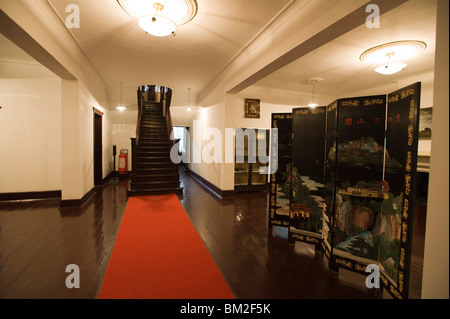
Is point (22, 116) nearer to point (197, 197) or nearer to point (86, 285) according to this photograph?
point (197, 197)

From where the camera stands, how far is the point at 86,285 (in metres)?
2.20

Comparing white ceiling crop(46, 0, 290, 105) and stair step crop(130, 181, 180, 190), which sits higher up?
white ceiling crop(46, 0, 290, 105)

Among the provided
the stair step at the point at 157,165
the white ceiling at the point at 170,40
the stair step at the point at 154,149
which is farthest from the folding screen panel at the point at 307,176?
the stair step at the point at 154,149

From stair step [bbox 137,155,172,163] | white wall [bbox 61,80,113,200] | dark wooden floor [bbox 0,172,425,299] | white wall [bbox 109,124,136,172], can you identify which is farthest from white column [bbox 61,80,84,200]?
white wall [bbox 109,124,136,172]

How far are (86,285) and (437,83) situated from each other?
12.0 ft

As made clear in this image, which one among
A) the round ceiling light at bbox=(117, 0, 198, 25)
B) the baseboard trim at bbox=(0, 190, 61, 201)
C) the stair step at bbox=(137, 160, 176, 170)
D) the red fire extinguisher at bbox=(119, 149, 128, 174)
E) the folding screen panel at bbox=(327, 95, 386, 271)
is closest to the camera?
the folding screen panel at bbox=(327, 95, 386, 271)

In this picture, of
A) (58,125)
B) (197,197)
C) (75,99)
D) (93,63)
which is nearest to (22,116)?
(58,125)

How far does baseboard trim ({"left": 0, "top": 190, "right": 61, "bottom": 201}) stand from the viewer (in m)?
5.27

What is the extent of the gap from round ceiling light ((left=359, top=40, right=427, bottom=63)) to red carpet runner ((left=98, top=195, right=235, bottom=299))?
4840mm

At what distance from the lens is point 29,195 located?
17.8 feet

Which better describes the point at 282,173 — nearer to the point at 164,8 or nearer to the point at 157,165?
the point at 164,8

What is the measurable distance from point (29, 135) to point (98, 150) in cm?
208

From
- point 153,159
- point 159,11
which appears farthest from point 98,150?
point 159,11

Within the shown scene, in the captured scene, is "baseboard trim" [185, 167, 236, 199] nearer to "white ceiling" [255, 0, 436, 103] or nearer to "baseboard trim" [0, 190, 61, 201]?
"white ceiling" [255, 0, 436, 103]
